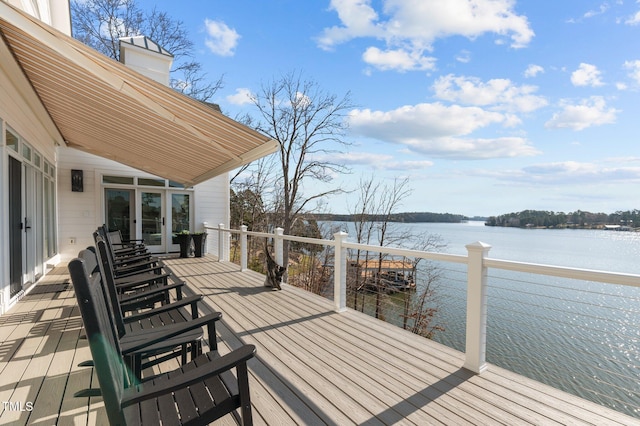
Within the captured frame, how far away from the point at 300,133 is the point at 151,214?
11.3m

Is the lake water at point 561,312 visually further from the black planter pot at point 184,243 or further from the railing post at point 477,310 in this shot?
the black planter pot at point 184,243

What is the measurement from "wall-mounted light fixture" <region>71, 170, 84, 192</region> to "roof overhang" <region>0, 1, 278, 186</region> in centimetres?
204

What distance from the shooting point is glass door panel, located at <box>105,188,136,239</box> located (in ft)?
31.3

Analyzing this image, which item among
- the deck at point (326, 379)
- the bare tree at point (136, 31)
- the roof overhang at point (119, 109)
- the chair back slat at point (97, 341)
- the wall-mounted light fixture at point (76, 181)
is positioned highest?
the bare tree at point (136, 31)

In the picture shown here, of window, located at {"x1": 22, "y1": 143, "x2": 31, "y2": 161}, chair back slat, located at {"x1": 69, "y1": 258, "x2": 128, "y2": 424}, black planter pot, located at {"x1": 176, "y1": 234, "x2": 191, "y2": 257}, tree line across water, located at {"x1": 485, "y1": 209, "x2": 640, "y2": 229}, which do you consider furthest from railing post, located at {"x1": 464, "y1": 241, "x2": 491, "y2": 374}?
black planter pot, located at {"x1": 176, "y1": 234, "x2": 191, "y2": 257}

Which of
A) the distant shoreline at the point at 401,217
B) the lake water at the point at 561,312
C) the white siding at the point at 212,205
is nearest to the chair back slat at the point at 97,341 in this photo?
the lake water at the point at 561,312

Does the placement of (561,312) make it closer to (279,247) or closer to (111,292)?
(279,247)

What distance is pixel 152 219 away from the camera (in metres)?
10.1

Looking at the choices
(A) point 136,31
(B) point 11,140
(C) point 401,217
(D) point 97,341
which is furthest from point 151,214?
(C) point 401,217

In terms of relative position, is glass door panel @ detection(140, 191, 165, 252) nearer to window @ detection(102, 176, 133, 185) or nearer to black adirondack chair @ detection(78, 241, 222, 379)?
window @ detection(102, 176, 133, 185)

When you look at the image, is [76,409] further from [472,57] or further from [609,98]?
[609,98]

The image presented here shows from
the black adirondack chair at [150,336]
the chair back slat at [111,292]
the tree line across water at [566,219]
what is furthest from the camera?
the tree line across water at [566,219]

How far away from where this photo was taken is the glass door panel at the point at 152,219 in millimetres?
9977

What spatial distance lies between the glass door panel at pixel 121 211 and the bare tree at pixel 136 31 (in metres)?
8.47
